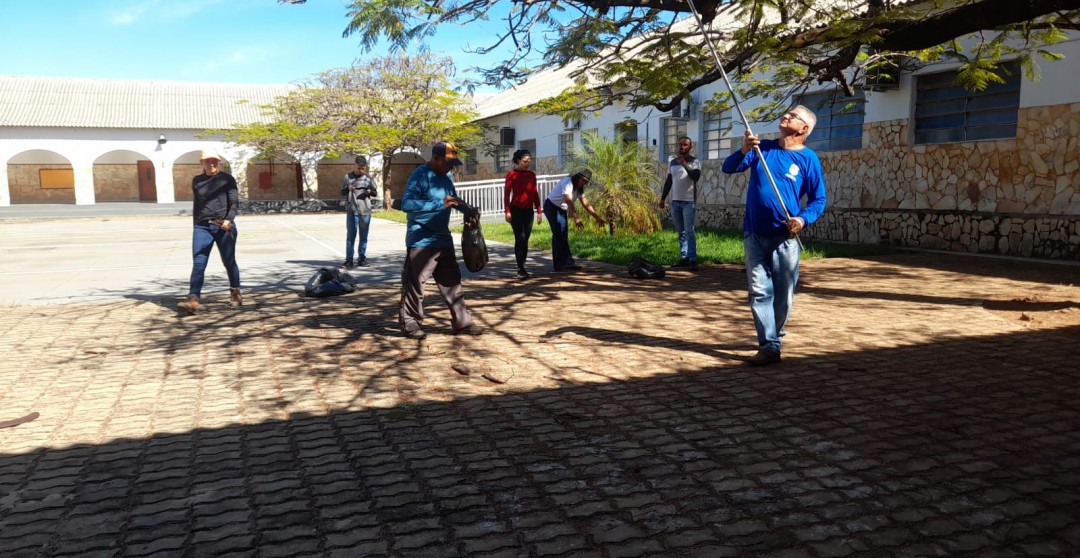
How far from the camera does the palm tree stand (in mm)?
15547

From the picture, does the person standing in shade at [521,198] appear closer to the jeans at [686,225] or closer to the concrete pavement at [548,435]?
the jeans at [686,225]

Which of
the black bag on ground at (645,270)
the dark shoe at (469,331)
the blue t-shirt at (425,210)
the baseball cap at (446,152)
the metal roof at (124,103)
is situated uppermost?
the metal roof at (124,103)

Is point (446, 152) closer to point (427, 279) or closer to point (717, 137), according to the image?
point (427, 279)

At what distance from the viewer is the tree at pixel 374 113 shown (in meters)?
32.1

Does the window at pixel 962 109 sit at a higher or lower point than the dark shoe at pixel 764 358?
higher

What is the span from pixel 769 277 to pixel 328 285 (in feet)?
18.3

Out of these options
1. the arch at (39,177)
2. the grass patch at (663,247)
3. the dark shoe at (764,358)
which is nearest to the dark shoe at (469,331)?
the dark shoe at (764,358)

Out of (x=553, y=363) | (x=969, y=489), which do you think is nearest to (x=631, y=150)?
(x=553, y=363)

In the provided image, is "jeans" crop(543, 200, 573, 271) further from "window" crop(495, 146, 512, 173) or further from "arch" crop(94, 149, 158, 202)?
"arch" crop(94, 149, 158, 202)

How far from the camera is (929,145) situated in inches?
499

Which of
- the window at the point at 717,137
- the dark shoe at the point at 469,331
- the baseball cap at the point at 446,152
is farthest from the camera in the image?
the window at the point at 717,137

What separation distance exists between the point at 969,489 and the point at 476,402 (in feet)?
8.93

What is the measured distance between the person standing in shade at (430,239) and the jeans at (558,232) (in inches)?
146

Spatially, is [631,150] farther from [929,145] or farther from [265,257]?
[265,257]
